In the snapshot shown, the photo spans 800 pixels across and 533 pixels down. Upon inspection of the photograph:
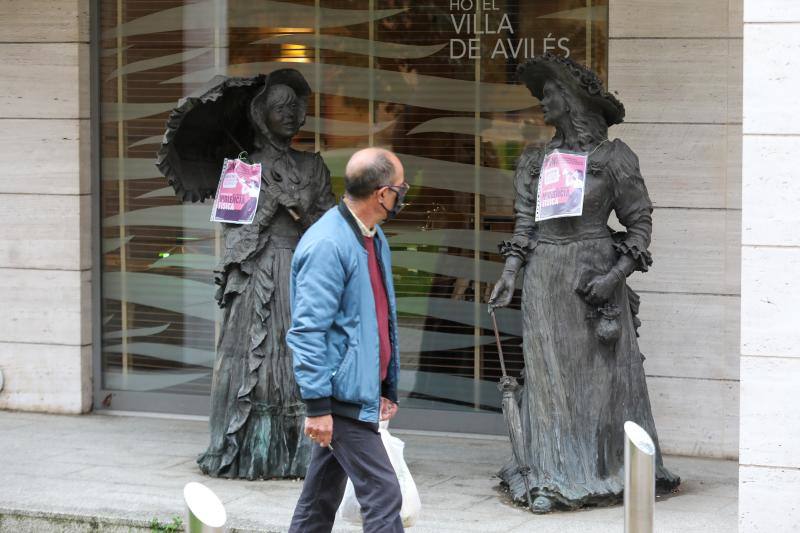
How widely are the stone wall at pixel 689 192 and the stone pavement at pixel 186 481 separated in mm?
402

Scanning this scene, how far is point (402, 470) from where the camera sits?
6215 mm

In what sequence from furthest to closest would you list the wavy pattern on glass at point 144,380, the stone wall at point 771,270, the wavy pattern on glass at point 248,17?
the wavy pattern on glass at point 144,380
the wavy pattern on glass at point 248,17
the stone wall at point 771,270

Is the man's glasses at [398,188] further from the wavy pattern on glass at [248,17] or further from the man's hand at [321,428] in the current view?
the wavy pattern on glass at [248,17]

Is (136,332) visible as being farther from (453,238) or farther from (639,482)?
(639,482)

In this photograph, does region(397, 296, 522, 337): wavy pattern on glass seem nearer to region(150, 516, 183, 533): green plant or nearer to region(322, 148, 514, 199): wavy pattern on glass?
region(322, 148, 514, 199): wavy pattern on glass

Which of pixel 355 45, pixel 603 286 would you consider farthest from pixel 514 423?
pixel 355 45

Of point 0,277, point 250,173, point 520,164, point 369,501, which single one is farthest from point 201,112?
point 369,501

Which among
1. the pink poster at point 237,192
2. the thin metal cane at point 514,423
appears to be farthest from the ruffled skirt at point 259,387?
the thin metal cane at point 514,423

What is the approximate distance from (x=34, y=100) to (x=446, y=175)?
9.68 feet

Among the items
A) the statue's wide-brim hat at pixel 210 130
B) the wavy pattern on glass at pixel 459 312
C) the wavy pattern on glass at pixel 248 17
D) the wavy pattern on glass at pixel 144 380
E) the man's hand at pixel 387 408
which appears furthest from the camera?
the wavy pattern on glass at pixel 144 380

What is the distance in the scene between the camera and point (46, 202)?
34.1 feet

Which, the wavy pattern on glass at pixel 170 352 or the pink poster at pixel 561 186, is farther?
the wavy pattern on glass at pixel 170 352

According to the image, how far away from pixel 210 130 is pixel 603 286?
2.51 meters

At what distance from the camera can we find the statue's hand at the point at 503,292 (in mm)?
7684
